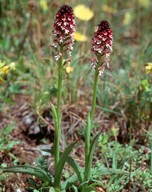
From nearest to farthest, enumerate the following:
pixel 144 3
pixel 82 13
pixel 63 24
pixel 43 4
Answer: pixel 63 24 < pixel 82 13 < pixel 43 4 < pixel 144 3

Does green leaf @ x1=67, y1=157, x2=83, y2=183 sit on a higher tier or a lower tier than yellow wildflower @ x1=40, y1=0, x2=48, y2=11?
lower

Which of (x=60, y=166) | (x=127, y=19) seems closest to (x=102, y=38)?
(x=60, y=166)

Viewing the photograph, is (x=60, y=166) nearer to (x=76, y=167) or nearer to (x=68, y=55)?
(x=76, y=167)

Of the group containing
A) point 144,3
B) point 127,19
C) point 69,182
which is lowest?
point 69,182

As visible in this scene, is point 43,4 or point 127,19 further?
point 127,19

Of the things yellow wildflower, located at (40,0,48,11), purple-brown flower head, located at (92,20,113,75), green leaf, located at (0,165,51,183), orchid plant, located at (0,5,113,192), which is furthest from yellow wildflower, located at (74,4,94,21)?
green leaf, located at (0,165,51,183)

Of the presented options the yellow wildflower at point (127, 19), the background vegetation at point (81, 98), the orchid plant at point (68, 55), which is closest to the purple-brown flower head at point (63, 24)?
the orchid plant at point (68, 55)

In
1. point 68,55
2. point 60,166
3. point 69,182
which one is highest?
point 68,55

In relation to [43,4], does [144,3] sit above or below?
above

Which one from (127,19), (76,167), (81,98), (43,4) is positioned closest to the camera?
(76,167)

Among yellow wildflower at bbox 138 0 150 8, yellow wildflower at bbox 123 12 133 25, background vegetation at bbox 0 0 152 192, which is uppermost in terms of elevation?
yellow wildflower at bbox 138 0 150 8

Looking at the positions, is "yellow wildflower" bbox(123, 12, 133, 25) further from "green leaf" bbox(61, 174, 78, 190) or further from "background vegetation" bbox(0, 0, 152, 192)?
"green leaf" bbox(61, 174, 78, 190)

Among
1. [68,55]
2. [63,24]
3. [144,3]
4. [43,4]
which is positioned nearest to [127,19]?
[144,3]

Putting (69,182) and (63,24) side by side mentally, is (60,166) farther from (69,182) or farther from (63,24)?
(63,24)
